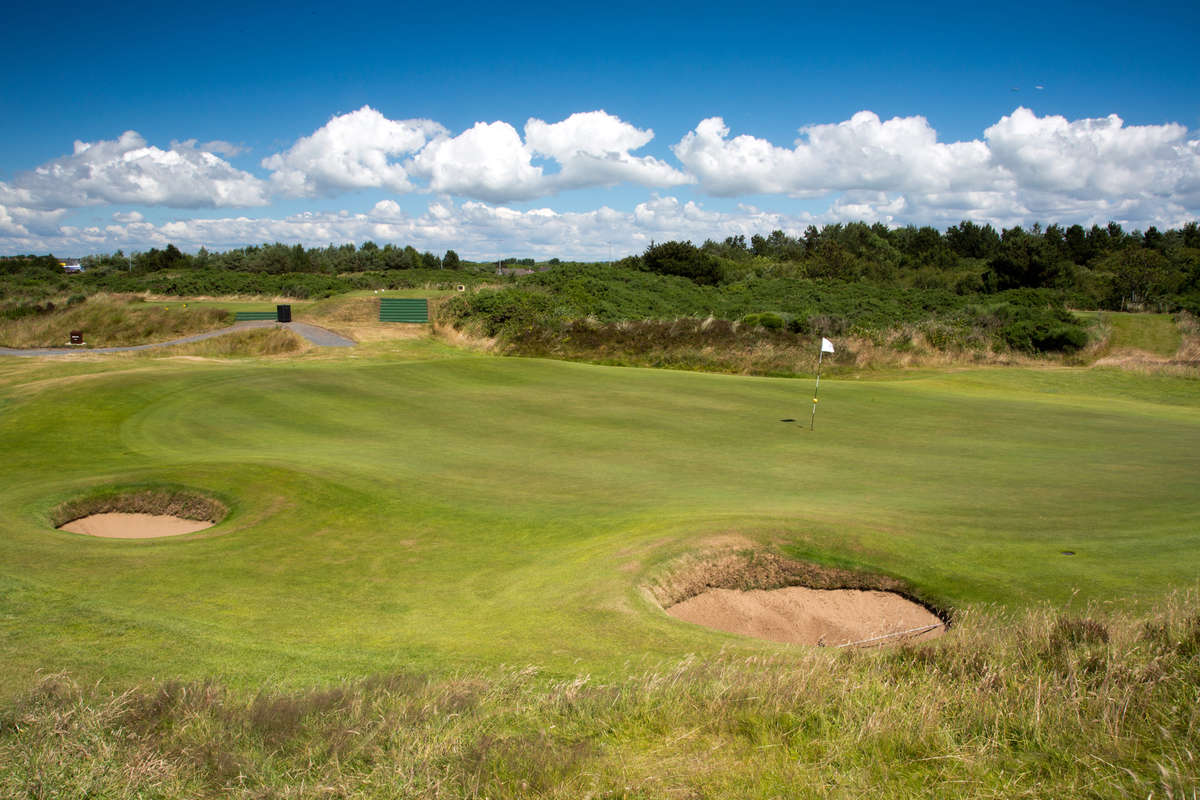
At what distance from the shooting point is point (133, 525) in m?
12.0

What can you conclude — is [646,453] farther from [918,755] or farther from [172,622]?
[918,755]

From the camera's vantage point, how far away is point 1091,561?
9070mm

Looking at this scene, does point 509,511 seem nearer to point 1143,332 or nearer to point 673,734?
point 673,734

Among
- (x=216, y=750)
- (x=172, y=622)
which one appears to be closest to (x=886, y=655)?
(x=216, y=750)

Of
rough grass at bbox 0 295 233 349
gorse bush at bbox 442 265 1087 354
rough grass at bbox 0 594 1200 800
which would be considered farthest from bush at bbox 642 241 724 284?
rough grass at bbox 0 594 1200 800

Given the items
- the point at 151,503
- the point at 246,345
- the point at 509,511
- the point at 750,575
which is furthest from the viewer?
the point at 246,345

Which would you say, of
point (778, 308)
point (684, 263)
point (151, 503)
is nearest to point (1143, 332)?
point (778, 308)

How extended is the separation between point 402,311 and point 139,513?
110 feet

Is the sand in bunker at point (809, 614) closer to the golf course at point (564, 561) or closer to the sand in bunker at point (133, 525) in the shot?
the golf course at point (564, 561)

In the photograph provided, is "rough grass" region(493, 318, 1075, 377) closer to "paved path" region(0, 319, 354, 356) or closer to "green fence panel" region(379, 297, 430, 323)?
"green fence panel" region(379, 297, 430, 323)

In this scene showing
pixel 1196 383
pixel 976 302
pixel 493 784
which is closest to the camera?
pixel 493 784

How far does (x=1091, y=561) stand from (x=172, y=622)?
34.2ft

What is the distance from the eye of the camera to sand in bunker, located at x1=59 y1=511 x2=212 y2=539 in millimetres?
11695

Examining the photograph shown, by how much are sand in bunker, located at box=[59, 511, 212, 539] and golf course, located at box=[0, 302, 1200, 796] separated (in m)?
0.48
